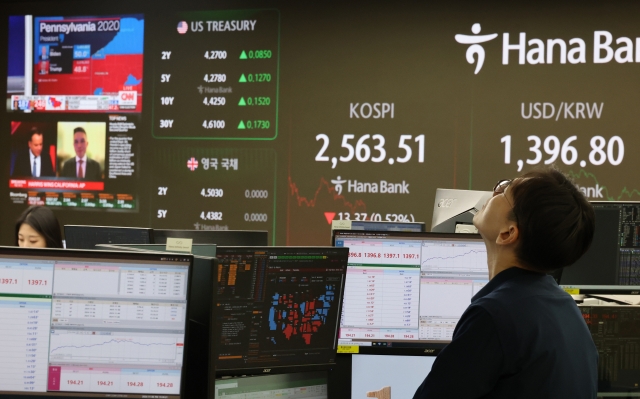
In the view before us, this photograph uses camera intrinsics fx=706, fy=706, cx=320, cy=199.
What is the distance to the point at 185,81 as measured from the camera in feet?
17.1

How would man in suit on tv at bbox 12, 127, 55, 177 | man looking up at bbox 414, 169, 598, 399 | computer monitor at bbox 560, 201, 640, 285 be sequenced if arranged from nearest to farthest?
man looking up at bbox 414, 169, 598, 399
computer monitor at bbox 560, 201, 640, 285
man in suit on tv at bbox 12, 127, 55, 177

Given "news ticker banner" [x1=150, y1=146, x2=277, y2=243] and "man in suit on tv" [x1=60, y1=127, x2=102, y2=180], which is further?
"man in suit on tv" [x1=60, y1=127, x2=102, y2=180]

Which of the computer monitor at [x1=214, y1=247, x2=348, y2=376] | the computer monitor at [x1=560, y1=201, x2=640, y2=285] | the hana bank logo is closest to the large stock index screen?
the hana bank logo

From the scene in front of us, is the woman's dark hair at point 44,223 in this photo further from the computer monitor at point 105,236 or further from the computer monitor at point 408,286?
the computer monitor at point 408,286

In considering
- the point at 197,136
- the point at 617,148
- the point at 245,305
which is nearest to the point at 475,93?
the point at 617,148

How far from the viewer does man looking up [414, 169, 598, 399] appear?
1355mm

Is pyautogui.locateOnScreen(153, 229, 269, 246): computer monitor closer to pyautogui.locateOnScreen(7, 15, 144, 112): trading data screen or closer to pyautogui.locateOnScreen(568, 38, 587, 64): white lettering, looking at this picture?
pyautogui.locateOnScreen(7, 15, 144, 112): trading data screen

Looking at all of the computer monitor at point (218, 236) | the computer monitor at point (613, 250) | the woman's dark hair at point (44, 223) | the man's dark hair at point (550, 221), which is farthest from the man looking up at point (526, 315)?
the woman's dark hair at point (44, 223)

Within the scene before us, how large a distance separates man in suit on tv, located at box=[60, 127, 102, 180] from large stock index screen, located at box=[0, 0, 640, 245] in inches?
0.7

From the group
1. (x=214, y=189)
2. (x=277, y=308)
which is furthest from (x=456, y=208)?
(x=214, y=189)

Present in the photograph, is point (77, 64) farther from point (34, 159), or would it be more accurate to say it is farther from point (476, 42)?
point (476, 42)

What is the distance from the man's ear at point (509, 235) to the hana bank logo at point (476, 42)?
136 inches

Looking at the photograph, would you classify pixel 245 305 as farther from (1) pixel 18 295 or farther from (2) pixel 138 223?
(2) pixel 138 223

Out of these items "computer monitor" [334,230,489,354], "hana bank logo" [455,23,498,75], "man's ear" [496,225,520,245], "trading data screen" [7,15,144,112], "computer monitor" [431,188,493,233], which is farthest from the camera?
"trading data screen" [7,15,144,112]
